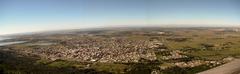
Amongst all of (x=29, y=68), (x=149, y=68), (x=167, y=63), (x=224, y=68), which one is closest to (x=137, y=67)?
(x=149, y=68)

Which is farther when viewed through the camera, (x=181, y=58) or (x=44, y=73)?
(x=181, y=58)

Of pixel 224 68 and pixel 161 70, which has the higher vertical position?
pixel 224 68

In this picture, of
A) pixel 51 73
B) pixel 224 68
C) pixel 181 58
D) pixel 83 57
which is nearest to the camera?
pixel 224 68

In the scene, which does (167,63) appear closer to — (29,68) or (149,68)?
(149,68)

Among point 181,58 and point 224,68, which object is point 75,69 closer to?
point 181,58

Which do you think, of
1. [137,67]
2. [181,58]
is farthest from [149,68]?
[181,58]

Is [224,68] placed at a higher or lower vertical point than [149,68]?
higher

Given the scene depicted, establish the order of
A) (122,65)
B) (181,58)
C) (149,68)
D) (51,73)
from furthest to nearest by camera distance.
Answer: (181,58) < (122,65) < (149,68) < (51,73)

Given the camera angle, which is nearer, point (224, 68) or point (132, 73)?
point (224, 68)

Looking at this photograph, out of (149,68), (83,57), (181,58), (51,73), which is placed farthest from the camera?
(83,57)
